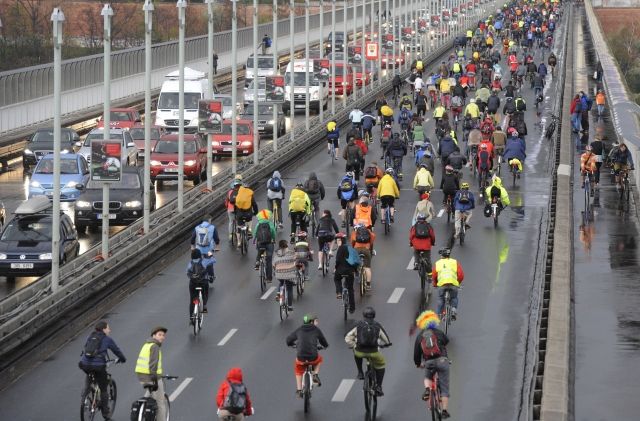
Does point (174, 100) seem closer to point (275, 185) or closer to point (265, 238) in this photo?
point (275, 185)

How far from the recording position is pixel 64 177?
45094 millimetres

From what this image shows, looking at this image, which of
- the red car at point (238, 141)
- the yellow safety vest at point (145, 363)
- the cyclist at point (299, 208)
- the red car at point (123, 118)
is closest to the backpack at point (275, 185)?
the cyclist at point (299, 208)

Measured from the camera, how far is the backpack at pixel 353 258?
28.8 metres

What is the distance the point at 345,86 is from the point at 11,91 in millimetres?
18186

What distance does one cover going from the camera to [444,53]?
388ft

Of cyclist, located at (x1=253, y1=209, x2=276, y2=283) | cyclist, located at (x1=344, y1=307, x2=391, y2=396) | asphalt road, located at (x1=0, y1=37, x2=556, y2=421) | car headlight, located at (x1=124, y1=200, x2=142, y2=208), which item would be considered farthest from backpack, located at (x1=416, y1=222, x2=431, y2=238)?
car headlight, located at (x1=124, y1=200, x2=142, y2=208)

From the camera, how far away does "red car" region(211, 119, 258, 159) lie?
Result: 56.6 m

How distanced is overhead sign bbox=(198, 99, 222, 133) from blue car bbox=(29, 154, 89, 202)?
3298 mm

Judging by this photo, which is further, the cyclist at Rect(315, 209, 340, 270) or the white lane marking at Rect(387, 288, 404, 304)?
the cyclist at Rect(315, 209, 340, 270)

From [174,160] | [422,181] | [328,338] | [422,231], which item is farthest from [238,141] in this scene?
[328,338]

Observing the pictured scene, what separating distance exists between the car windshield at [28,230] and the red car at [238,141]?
22.4m

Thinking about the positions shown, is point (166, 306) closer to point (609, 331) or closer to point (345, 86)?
point (609, 331)

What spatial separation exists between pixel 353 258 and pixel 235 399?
9.29 m

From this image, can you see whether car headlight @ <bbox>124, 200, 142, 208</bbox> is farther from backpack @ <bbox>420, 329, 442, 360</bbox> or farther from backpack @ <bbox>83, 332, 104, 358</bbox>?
backpack @ <bbox>420, 329, 442, 360</bbox>
